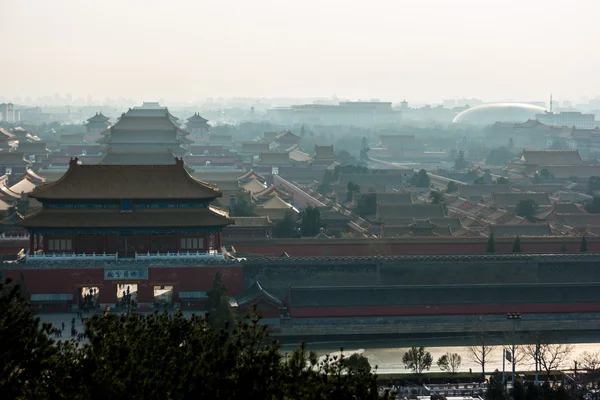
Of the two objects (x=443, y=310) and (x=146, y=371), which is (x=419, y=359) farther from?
Answer: (x=146, y=371)

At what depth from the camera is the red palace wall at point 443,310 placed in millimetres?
31453

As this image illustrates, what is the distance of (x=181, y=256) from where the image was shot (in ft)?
109

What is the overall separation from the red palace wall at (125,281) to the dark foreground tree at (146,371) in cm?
1611

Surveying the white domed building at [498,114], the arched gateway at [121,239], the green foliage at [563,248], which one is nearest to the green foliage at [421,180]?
the green foliage at [563,248]

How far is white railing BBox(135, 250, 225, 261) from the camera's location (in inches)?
1296

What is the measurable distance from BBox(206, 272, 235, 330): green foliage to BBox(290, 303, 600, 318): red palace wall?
2.63m

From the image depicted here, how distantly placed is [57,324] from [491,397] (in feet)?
48.0

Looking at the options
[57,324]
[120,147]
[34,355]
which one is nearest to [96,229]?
[57,324]

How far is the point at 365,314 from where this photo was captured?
31656 millimetres

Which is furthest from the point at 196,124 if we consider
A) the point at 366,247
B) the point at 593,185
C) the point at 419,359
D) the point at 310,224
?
the point at 419,359

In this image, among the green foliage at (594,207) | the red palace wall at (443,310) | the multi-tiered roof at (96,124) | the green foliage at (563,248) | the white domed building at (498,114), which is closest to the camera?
the red palace wall at (443,310)

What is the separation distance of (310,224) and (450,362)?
610 inches

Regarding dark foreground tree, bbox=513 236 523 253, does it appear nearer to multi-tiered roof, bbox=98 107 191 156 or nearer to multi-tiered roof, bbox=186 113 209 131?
multi-tiered roof, bbox=98 107 191 156

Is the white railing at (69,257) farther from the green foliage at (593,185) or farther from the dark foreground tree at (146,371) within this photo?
the green foliage at (593,185)
